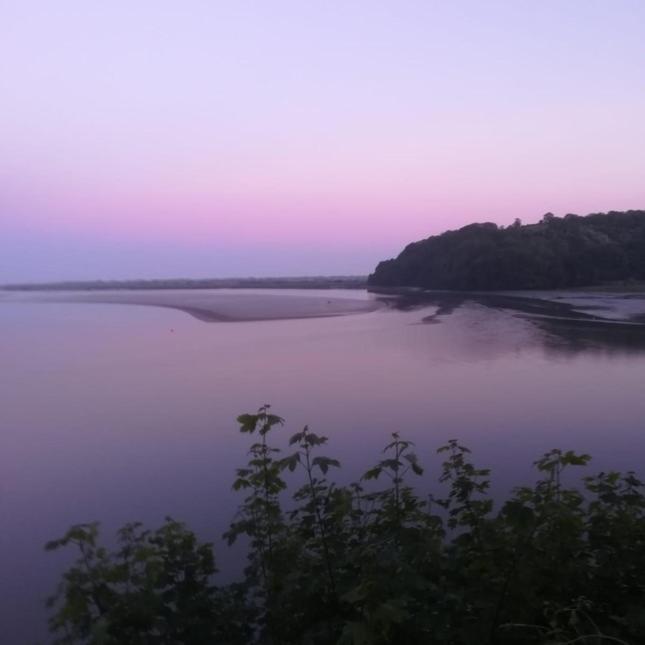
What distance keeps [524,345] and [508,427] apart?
35.7 ft

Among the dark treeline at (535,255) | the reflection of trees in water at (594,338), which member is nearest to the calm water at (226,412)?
the reflection of trees in water at (594,338)

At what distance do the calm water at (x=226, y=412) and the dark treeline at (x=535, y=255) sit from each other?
40449mm

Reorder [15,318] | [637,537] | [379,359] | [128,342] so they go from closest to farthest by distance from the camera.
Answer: [637,537] → [379,359] → [128,342] → [15,318]

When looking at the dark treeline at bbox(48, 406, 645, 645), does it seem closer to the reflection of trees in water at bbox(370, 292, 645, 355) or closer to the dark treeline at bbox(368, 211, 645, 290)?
the reflection of trees in water at bbox(370, 292, 645, 355)

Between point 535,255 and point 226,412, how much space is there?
182ft

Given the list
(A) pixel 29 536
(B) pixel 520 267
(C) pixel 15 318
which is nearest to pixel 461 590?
(A) pixel 29 536

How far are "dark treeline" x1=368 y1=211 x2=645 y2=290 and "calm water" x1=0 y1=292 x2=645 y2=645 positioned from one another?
1592 inches

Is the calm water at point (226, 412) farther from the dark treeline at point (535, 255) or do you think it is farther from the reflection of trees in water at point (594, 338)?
the dark treeline at point (535, 255)

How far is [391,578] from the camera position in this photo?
2766mm

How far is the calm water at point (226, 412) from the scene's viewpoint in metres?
6.90

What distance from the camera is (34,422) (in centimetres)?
1084

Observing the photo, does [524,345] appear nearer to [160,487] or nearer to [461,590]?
[160,487]

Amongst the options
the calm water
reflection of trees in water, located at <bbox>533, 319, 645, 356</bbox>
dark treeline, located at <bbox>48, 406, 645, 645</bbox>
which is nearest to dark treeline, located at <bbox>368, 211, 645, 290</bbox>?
reflection of trees in water, located at <bbox>533, 319, 645, 356</bbox>

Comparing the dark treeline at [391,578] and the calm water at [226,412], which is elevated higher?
the dark treeline at [391,578]
